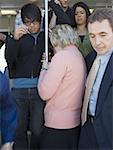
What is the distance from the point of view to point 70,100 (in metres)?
2.28

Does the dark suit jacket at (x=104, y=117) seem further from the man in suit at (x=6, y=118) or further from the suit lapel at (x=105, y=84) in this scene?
the man in suit at (x=6, y=118)

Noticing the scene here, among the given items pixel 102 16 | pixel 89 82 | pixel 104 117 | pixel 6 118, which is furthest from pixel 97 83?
pixel 6 118

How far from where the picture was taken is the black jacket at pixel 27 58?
2.62 metres

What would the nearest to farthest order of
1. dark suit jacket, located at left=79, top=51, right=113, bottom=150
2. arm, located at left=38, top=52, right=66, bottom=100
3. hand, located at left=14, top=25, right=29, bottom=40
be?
dark suit jacket, located at left=79, top=51, right=113, bottom=150, arm, located at left=38, top=52, right=66, bottom=100, hand, located at left=14, top=25, right=29, bottom=40

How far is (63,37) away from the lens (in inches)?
90.1

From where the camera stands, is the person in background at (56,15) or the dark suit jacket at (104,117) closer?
the dark suit jacket at (104,117)

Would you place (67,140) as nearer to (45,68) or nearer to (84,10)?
(45,68)

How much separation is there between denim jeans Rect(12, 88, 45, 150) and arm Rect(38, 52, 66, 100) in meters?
0.35

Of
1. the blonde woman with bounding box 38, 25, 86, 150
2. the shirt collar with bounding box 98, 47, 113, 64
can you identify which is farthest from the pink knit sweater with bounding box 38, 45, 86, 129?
the shirt collar with bounding box 98, 47, 113, 64

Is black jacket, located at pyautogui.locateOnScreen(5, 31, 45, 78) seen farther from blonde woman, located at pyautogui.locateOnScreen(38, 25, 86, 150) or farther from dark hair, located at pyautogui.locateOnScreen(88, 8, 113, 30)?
dark hair, located at pyautogui.locateOnScreen(88, 8, 113, 30)

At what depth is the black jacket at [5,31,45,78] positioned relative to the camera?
8.58ft

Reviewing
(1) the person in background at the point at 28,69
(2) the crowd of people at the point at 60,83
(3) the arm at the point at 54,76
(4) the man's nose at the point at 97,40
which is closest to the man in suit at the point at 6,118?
(2) the crowd of people at the point at 60,83

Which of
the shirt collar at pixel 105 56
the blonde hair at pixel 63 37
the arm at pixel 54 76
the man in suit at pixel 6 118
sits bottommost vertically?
the man in suit at pixel 6 118

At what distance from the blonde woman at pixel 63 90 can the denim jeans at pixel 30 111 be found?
251 mm
